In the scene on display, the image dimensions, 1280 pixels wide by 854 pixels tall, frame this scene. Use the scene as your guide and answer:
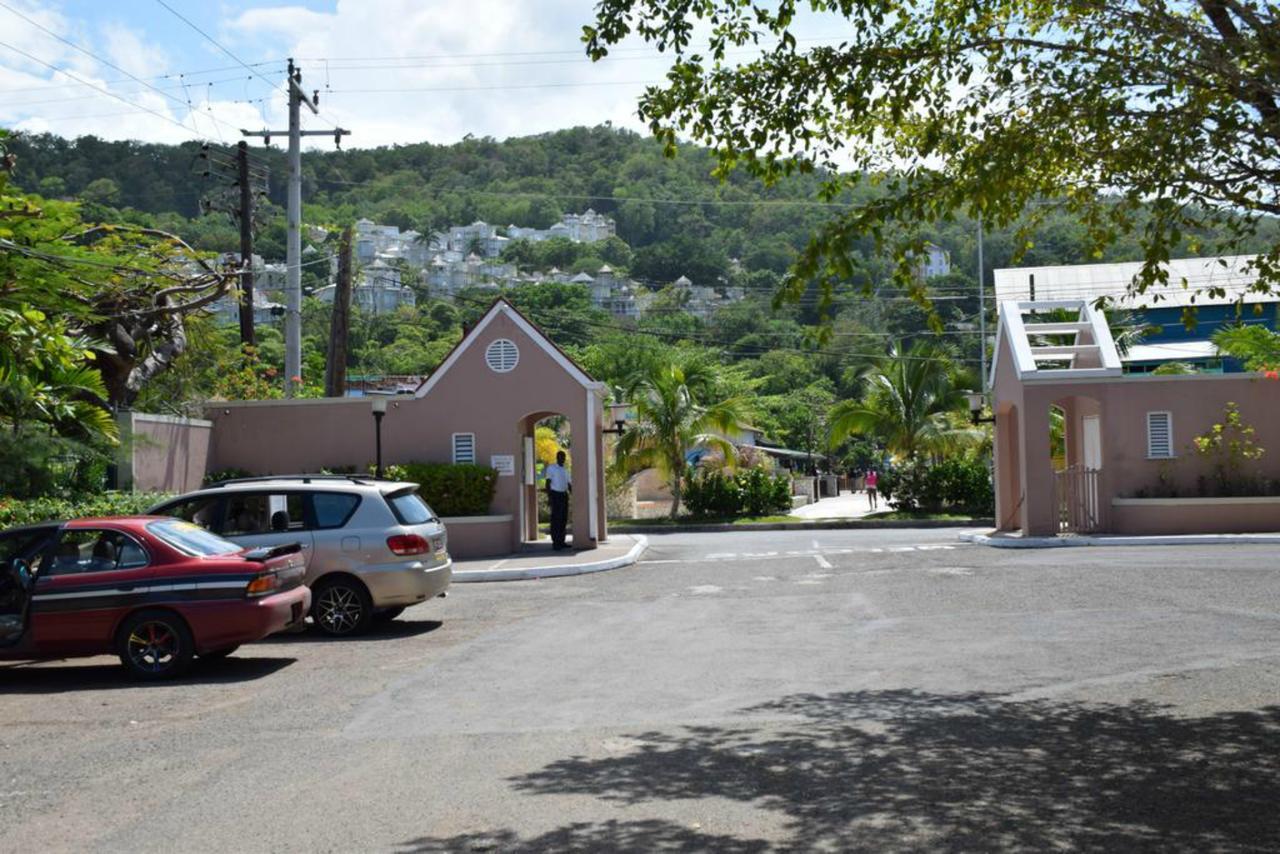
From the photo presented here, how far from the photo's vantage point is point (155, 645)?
1204 cm

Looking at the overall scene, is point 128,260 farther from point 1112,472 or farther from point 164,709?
point 1112,472

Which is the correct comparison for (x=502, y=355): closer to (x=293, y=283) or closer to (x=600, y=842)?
(x=293, y=283)

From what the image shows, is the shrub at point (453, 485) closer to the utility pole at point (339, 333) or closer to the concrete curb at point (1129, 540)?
the utility pole at point (339, 333)

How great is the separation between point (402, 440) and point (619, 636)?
1429 cm

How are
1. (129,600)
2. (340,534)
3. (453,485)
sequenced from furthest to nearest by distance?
(453,485) < (340,534) < (129,600)

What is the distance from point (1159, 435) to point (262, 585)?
20.6 meters

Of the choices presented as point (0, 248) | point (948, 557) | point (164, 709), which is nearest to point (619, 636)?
point (164, 709)

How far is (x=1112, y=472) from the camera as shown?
2720 centimetres

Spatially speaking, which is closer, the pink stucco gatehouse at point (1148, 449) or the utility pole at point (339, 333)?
the pink stucco gatehouse at point (1148, 449)

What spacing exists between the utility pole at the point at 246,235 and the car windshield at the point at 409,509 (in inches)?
693

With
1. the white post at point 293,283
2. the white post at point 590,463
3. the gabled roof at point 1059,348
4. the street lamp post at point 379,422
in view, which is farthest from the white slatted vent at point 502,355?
the gabled roof at point 1059,348

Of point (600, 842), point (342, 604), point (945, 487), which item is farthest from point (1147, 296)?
point (600, 842)

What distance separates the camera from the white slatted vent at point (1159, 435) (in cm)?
2705

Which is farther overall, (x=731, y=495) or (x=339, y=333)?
(x=731, y=495)
